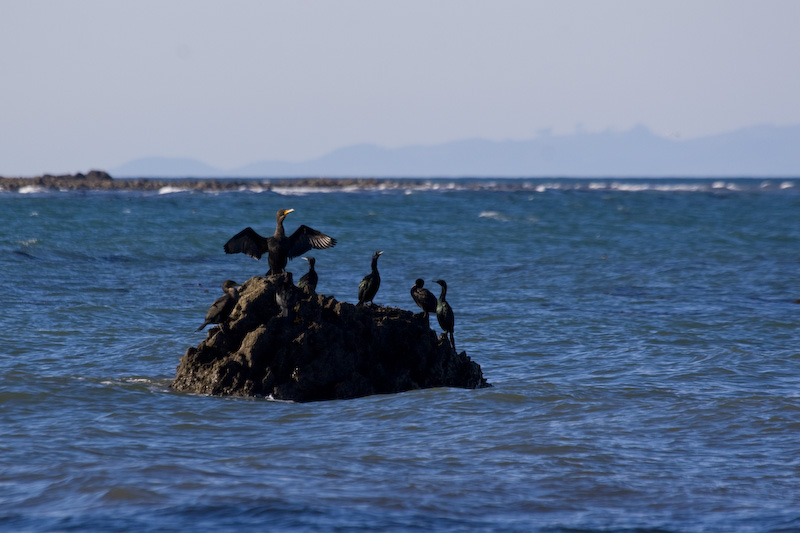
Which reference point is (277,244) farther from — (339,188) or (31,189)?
(339,188)

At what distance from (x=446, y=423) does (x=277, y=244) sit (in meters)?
3.16

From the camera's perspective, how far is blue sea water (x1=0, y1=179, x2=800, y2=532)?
6.48m

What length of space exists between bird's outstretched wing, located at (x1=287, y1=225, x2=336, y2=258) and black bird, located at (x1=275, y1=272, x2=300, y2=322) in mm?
762

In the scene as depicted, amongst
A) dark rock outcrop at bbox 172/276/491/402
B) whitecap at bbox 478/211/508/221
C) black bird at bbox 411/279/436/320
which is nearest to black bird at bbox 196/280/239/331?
dark rock outcrop at bbox 172/276/491/402

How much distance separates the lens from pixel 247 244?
35.6ft

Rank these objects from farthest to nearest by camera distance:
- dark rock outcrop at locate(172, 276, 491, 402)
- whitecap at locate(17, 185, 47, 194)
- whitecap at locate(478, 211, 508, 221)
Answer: whitecap at locate(17, 185, 47, 194) → whitecap at locate(478, 211, 508, 221) → dark rock outcrop at locate(172, 276, 491, 402)

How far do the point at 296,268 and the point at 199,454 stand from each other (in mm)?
17368

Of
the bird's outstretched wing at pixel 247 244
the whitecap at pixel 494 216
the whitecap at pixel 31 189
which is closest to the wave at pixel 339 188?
the whitecap at pixel 31 189

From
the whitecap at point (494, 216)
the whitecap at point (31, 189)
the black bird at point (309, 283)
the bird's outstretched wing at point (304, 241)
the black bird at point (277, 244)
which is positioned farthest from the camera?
the whitecap at point (31, 189)

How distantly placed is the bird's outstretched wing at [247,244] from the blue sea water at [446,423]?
6.05ft

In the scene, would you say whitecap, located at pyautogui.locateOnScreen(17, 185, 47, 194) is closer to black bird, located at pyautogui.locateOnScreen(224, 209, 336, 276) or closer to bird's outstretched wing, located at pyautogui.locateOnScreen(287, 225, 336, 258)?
black bird, located at pyautogui.locateOnScreen(224, 209, 336, 276)

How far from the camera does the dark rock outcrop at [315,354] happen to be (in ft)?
32.0

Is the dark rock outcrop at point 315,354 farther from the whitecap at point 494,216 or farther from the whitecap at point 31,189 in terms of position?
the whitecap at point 31,189

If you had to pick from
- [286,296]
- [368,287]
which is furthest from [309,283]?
[286,296]
